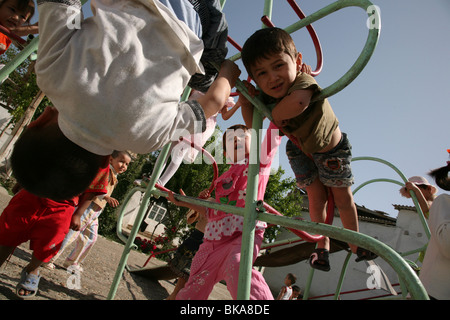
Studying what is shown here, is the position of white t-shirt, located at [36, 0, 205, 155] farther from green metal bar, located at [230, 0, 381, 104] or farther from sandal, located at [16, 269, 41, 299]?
sandal, located at [16, 269, 41, 299]

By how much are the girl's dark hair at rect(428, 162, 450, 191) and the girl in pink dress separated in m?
1.41

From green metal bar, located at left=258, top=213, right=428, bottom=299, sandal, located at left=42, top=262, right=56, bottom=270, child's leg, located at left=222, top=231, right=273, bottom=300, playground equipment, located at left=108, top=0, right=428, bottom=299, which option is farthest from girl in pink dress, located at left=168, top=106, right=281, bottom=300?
sandal, located at left=42, top=262, right=56, bottom=270

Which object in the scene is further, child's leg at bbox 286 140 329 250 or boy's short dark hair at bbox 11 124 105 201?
child's leg at bbox 286 140 329 250

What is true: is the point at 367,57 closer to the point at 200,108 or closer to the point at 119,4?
the point at 200,108

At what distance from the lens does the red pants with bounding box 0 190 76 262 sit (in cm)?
195

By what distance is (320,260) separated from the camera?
70.2 inches

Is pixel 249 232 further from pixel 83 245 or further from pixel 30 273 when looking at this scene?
pixel 83 245

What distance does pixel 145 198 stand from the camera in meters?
2.02

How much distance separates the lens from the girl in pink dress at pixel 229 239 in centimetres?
165

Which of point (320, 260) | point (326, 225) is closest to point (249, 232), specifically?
point (326, 225)

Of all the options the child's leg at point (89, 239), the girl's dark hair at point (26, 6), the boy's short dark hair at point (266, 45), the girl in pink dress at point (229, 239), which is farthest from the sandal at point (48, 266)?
the boy's short dark hair at point (266, 45)

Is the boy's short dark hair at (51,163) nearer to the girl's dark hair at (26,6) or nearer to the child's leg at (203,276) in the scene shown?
the child's leg at (203,276)

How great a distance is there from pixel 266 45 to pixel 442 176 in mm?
2184
